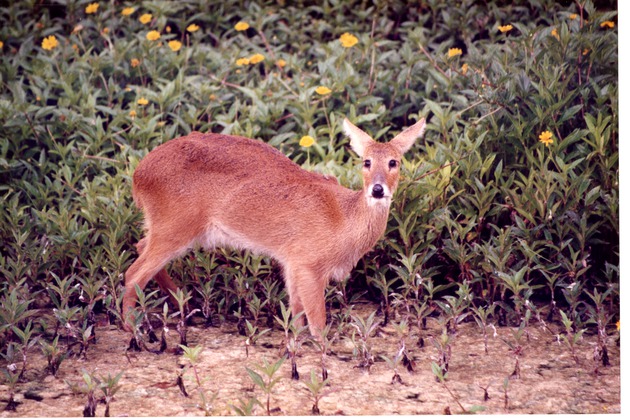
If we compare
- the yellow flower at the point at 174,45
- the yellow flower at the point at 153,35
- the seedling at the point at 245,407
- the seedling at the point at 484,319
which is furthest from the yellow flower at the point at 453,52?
the seedling at the point at 245,407

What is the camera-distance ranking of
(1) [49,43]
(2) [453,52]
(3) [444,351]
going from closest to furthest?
1. (3) [444,351]
2. (2) [453,52]
3. (1) [49,43]

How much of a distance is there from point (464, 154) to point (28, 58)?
11.8 ft

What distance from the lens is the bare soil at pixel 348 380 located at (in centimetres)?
455

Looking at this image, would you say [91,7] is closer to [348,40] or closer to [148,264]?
[348,40]

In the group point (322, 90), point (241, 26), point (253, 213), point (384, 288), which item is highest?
point (241, 26)

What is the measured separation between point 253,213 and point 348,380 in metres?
1.12

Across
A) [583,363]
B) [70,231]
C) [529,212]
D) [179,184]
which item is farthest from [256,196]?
[583,363]

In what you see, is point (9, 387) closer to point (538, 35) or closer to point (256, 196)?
point (256, 196)

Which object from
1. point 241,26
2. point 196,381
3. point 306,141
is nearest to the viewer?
point 196,381

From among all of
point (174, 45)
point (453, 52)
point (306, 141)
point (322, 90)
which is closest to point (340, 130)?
point (322, 90)

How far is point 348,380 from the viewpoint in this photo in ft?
15.7

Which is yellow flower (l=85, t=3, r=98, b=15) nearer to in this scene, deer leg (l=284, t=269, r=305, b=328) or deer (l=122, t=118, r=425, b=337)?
deer (l=122, t=118, r=425, b=337)

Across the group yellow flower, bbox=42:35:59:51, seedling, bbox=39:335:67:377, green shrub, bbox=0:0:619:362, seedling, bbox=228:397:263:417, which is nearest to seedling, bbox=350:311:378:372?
green shrub, bbox=0:0:619:362

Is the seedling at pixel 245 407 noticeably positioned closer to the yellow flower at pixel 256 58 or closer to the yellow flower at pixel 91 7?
the yellow flower at pixel 256 58
